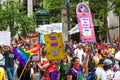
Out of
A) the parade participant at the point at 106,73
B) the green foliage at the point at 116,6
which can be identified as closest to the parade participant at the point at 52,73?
the parade participant at the point at 106,73

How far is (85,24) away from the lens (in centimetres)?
1767

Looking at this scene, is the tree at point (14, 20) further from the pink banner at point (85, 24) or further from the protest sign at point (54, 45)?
the protest sign at point (54, 45)

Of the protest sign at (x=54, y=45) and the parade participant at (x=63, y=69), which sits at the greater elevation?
the protest sign at (x=54, y=45)

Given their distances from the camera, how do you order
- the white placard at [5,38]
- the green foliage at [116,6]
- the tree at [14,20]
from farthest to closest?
1. the tree at [14,20]
2. the green foliage at [116,6]
3. the white placard at [5,38]

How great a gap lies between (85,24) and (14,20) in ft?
82.9

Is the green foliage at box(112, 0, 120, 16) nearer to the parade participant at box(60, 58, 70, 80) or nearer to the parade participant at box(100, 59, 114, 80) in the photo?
the parade participant at box(60, 58, 70, 80)

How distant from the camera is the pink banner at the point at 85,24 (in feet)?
56.5

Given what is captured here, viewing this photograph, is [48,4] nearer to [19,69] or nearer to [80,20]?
[80,20]

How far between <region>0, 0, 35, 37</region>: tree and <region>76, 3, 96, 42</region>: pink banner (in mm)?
23790

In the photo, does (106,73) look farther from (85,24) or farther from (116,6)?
(116,6)

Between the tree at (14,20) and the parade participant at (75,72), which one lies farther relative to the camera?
the tree at (14,20)

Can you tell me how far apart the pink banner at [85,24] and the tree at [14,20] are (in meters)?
23.8

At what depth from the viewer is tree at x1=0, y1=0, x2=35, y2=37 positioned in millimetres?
42219

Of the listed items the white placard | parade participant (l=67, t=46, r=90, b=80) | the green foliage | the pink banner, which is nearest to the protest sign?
parade participant (l=67, t=46, r=90, b=80)
